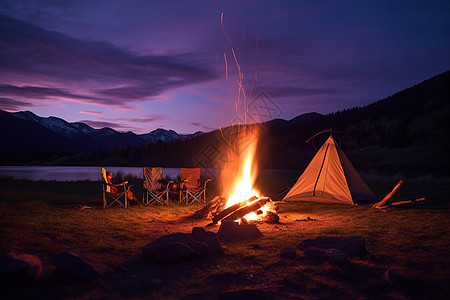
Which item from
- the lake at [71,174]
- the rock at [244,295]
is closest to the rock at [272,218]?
the rock at [244,295]

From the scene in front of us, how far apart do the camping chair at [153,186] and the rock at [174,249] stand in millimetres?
5114

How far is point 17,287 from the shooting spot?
306 cm

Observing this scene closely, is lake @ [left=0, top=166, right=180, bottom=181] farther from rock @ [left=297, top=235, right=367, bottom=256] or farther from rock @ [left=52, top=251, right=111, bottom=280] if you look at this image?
rock @ [left=52, top=251, right=111, bottom=280]

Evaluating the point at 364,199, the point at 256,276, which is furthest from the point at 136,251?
the point at 364,199

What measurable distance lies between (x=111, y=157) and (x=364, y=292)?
79.4m

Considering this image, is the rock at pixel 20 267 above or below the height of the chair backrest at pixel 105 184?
below

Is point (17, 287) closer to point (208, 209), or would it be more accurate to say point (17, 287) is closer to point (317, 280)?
point (317, 280)

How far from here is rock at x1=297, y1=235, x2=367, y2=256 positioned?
13.5 feet

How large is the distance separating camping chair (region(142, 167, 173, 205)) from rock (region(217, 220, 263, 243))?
13.7 feet

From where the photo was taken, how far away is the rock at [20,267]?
307 centimetres

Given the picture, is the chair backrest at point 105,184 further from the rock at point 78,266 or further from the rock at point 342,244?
the rock at point 342,244

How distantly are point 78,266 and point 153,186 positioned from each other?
6.04 metres

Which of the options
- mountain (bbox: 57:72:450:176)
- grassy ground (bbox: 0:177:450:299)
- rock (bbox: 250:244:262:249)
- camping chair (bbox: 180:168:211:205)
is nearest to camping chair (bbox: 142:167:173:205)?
camping chair (bbox: 180:168:211:205)

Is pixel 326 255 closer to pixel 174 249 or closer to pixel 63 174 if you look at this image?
pixel 174 249
